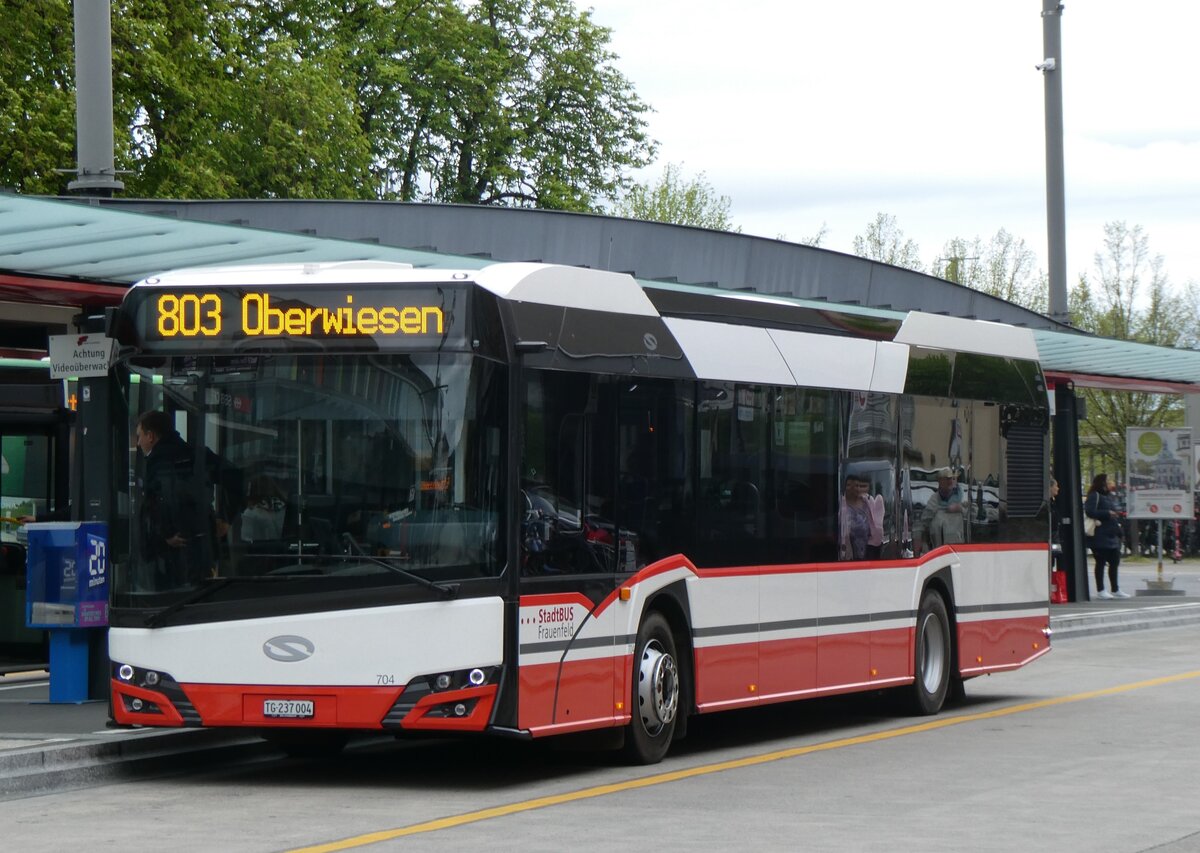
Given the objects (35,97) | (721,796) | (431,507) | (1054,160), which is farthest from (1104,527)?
(431,507)

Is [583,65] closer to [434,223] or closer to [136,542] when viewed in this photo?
[434,223]

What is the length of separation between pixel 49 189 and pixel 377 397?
1079 inches

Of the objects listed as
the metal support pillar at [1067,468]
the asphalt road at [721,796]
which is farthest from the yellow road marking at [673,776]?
the metal support pillar at [1067,468]

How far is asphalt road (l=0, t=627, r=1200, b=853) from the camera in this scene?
9.24 m

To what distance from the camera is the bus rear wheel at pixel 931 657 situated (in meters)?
15.9

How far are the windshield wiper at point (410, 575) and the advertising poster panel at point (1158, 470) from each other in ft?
83.0

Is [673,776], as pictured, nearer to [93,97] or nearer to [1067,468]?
[93,97]

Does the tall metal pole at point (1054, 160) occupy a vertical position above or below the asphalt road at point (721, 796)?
above

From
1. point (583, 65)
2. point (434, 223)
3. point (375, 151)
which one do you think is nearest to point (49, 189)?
point (434, 223)

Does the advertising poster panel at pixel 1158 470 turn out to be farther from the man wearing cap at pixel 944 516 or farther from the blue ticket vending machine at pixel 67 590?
the blue ticket vending machine at pixel 67 590

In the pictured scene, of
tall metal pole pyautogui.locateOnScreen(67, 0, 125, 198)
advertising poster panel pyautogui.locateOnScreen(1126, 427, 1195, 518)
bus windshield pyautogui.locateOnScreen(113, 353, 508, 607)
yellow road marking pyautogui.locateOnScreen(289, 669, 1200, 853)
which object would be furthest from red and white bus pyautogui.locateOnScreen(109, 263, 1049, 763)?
advertising poster panel pyautogui.locateOnScreen(1126, 427, 1195, 518)

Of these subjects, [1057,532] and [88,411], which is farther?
[1057,532]

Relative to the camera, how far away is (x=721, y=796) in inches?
426

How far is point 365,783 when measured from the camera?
38.4 ft
